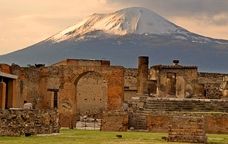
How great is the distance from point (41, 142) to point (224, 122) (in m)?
12.0

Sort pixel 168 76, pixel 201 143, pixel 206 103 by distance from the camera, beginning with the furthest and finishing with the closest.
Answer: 1. pixel 168 76
2. pixel 206 103
3. pixel 201 143

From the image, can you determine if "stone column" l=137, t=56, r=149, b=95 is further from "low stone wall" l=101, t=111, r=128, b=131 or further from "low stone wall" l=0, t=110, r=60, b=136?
"low stone wall" l=0, t=110, r=60, b=136

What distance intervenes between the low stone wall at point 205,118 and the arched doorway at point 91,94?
20902mm

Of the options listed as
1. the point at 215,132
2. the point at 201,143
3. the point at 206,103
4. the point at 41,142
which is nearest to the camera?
the point at 41,142

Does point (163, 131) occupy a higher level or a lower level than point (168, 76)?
lower

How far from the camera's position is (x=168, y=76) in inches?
2079

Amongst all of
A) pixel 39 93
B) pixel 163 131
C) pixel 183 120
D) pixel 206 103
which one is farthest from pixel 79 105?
pixel 183 120

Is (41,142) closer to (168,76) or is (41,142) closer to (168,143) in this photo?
(168,143)

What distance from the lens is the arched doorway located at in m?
55.2

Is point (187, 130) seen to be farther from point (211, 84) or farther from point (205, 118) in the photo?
point (211, 84)

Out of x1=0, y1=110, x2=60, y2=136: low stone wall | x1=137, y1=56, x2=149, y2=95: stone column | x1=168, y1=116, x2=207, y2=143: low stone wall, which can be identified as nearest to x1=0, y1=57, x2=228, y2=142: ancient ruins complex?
x1=137, y1=56, x2=149, y2=95: stone column

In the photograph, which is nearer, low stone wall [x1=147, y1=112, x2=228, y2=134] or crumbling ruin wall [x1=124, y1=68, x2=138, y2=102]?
low stone wall [x1=147, y1=112, x2=228, y2=134]

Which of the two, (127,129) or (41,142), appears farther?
(127,129)

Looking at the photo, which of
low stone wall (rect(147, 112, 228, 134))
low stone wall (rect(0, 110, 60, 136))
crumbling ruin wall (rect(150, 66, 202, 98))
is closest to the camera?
low stone wall (rect(0, 110, 60, 136))
